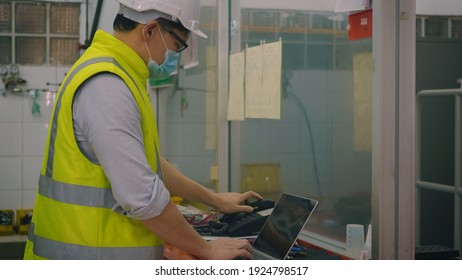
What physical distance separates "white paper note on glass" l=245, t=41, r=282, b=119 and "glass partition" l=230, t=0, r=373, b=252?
0.09 feet

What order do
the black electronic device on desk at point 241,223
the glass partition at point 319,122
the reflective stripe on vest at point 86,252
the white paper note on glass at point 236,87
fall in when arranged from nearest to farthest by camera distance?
the reflective stripe on vest at point 86,252
the glass partition at point 319,122
the black electronic device on desk at point 241,223
the white paper note on glass at point 236,87

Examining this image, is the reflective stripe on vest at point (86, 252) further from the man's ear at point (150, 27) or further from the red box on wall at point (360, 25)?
the red box on wall at point (360, 25)

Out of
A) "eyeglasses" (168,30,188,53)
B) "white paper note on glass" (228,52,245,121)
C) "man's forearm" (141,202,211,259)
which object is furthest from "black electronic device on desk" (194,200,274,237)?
"eyeglasses" (168,30,188,53)

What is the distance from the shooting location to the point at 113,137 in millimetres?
1484

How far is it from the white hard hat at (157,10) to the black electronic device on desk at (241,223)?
0.67 m

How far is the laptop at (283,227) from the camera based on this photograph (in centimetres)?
175

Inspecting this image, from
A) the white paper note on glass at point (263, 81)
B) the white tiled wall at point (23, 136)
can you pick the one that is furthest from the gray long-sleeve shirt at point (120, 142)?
the white tiled wall at point (23, 136)

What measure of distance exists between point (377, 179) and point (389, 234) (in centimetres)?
14

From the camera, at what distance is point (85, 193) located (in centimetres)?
159

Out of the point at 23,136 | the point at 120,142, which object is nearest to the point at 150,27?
the point at 120,142

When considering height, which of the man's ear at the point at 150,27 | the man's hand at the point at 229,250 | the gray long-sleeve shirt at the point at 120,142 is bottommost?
the man's hand at the point at 229,250

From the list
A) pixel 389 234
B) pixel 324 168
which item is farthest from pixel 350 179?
pixel 389 234

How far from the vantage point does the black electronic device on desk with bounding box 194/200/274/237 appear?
6.78 feet

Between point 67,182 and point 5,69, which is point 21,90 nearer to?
point 5,69
